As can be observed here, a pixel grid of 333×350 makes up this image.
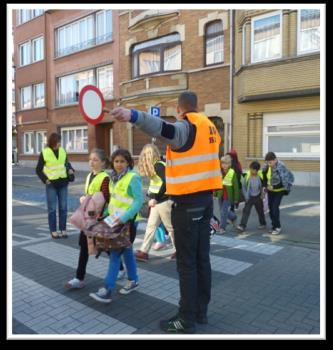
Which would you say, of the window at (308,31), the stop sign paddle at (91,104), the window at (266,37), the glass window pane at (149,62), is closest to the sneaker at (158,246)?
the stop sign paddle at (91,104)

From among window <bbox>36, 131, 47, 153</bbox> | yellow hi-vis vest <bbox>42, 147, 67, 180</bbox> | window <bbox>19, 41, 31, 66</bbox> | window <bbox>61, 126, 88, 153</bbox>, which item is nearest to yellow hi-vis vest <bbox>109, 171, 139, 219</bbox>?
yellow hi-vis vest <bbox>42, 147, 67, 180</bbox>

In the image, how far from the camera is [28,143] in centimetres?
2817

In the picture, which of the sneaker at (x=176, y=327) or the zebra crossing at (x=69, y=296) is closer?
the sneaker at (x=176, y=327)

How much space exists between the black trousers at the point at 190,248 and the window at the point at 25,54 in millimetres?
27344

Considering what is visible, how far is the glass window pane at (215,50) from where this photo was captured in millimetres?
15359

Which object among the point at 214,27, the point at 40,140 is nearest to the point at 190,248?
the point at 214,27

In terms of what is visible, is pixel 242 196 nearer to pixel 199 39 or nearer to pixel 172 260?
pixel 172 260

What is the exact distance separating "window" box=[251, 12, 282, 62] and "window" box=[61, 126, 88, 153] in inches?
484

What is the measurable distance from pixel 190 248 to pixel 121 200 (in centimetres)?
105

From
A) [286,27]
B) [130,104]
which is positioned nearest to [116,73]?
[130,104]

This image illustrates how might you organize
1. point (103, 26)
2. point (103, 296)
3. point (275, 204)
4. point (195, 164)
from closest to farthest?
point (195, 164) → point (103, 296) → point (275, 204) → point (103, 26)

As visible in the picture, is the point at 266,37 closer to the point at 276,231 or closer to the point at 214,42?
the point at 214,42

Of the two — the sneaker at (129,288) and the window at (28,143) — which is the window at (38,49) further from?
the sneaker at (129,288)

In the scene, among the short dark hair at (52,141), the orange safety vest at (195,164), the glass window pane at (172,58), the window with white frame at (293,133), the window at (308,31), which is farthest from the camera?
the glass window pane at (172,58)
